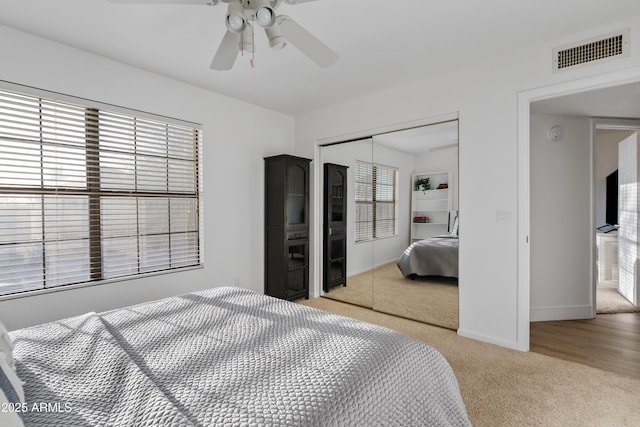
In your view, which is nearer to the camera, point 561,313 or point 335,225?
point 561,313

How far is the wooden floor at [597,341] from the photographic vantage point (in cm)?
246

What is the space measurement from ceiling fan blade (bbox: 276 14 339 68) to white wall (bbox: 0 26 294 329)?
1.98 metres

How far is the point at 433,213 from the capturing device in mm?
3316

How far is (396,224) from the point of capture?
12.1ft

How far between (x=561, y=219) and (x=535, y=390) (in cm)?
215

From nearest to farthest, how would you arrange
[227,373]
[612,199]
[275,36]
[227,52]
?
1. [227,373]
2. [275,36]
3. [227,52]
4. [612,199]

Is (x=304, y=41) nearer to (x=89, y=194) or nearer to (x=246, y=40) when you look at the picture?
(x=246, y=40)

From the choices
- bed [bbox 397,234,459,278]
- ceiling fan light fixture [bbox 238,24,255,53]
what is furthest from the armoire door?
ceiling fan light fixture [bbox 238,24,255,53]

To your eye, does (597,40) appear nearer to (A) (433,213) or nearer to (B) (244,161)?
(A) (433,213)

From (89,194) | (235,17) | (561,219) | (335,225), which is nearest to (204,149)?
(89,194)

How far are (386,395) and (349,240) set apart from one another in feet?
9.98

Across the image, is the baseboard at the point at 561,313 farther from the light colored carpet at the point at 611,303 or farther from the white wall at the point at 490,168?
the white wall at the point at 490,168

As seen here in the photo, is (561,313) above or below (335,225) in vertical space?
below

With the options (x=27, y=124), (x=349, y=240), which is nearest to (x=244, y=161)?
(x=349, y=240)
